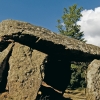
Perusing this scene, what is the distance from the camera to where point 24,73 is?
11.2 m

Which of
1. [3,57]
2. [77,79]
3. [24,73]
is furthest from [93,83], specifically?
[77,79]

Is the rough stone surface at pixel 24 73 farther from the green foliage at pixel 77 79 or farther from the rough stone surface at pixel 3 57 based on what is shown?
the green foliage at pixel 77 79

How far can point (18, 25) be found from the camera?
41.4ft

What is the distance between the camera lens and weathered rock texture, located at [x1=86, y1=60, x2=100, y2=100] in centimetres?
1308

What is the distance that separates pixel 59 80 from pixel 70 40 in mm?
3393

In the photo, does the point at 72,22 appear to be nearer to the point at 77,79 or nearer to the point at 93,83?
the point at 77,79

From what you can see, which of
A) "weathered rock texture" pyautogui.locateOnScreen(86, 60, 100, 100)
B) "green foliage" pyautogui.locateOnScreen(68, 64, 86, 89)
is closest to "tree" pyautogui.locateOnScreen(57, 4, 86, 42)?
"green foliage" pyautogui.locateOnScreen(68, 64, 86, 89)

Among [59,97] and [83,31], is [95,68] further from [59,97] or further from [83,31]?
[83,31]

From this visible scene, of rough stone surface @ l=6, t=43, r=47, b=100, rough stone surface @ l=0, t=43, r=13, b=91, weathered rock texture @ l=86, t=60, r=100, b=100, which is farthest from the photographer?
weathered rock texture @ l=86, t=60, r=100, b=100

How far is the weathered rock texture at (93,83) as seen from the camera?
13.1m

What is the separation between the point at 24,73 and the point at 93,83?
4.09 meters

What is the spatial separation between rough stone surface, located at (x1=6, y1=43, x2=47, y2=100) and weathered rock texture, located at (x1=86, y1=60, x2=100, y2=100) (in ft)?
10.6

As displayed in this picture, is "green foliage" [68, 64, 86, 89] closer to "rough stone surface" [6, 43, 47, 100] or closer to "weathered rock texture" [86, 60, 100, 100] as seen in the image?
"weathered rock texture" [86, 60, 100, 100]

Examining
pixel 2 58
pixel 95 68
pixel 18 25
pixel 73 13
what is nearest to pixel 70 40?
pixel 95 68
